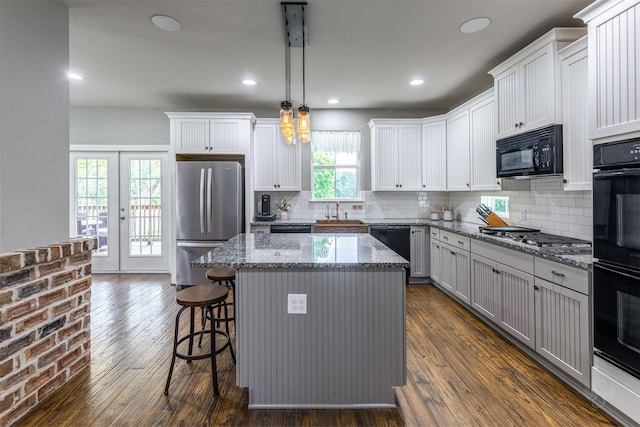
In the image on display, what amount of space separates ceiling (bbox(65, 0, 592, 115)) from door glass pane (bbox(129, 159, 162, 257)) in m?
1.08

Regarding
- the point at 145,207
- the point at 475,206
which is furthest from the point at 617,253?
the point at 145,207

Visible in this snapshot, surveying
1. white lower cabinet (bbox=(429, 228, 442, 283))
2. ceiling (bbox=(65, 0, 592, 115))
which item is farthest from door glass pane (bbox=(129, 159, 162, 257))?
white lower cabinet (bbox=(429, 228, 442, 283))

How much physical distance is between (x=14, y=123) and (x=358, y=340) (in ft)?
7.99

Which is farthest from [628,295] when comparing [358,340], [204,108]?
[204,108]

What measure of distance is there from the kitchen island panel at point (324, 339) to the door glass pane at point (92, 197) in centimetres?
448

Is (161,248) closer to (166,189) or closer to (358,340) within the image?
(166,189)

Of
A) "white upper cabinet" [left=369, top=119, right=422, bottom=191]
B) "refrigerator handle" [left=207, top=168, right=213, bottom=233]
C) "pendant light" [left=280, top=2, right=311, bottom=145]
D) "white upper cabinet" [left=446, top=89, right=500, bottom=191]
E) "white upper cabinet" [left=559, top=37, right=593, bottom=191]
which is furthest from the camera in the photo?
"white upper cabinet" [left=369, top=119, right=422, bottom=191]

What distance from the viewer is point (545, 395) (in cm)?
202

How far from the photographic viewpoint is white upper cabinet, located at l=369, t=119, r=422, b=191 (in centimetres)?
480

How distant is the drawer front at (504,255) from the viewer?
2420 mm

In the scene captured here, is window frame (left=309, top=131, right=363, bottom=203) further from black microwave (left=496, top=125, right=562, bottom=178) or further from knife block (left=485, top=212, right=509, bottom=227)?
black microwave (left=496, top=125, right=562, bottom=178)

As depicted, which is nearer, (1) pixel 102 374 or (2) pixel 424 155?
(1) pixel 102 374

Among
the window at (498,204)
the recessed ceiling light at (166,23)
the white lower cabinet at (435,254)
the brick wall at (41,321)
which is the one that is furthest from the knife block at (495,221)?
A: the brick wall at (41,321)

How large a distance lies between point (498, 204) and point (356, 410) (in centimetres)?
307
